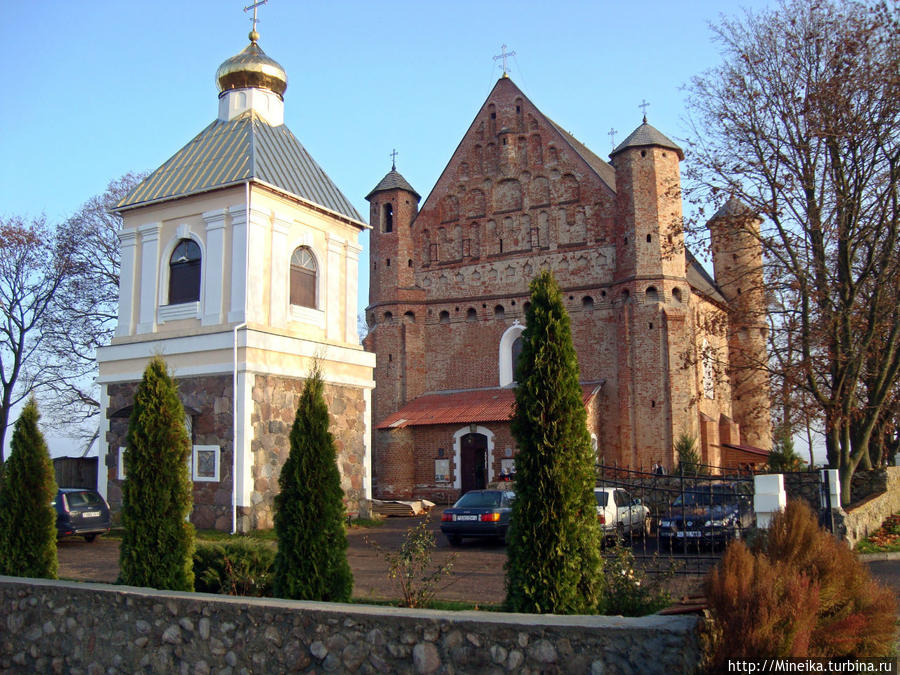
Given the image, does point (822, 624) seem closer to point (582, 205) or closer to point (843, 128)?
point (843, 128)

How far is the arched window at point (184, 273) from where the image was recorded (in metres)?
18.1

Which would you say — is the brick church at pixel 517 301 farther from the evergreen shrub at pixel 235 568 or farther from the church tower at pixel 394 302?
the evergreen shrub at pixel 235 568

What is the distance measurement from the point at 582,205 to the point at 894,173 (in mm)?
14334

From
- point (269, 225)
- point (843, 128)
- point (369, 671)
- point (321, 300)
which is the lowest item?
point (369, 671)

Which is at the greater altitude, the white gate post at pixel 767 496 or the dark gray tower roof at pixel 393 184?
the dark gray tower roof at pixel 393 184

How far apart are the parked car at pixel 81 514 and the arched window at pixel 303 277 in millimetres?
5970

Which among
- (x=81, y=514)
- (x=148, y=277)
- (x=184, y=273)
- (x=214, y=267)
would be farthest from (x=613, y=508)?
(x=148, y=277)

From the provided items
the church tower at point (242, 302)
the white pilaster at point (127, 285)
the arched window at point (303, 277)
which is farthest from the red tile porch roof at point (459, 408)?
the white pilaster at point (127, 285)

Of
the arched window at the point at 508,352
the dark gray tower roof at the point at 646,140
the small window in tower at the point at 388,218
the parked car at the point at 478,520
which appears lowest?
the parked car at the point at 478,520

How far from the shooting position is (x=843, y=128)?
52.2 feet

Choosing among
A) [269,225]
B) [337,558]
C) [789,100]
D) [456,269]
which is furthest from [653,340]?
[337,558]

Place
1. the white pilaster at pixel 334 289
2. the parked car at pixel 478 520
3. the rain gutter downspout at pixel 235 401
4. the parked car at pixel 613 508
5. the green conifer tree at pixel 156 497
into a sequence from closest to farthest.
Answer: the green conifer tree at pixel 156 497
the parked car at pixel 613 508
the parked car at pixel 478 520
the rain gutter downspout at pixel 235 401
the white pilaster at pixel 334 289

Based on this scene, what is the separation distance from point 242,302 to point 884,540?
13.4 m

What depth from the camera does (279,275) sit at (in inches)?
706
